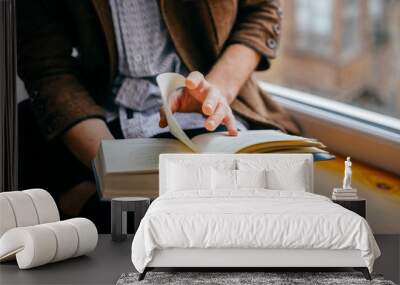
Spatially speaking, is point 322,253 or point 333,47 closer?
point 322,253

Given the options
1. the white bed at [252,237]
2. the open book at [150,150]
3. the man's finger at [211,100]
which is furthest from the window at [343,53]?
the white bed at [252,237]

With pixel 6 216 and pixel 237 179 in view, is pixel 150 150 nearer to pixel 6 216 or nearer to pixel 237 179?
pixel 237 179

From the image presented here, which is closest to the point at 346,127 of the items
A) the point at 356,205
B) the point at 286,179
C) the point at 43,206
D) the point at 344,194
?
the point at 344,194

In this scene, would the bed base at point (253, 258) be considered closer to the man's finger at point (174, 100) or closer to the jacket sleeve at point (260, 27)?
the man's finger at point (174, 100)

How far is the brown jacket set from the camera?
5.84m

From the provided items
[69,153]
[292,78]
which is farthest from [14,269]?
[292,78]

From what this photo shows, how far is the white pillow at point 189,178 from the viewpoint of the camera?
5.46 m

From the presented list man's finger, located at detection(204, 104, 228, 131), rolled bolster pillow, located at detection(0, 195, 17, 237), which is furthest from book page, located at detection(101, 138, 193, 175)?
rolled bolster pillow, located at detection(0, 195, 17, 237)

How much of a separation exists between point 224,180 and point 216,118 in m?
0.65

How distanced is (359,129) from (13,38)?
270cm

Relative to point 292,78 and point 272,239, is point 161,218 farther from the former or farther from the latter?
point 292,78

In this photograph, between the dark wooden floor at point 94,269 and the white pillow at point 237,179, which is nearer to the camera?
the dark wooden floor at point 94,269

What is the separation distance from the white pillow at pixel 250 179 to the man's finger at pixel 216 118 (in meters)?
0.56

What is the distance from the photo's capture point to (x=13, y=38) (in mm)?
5898
